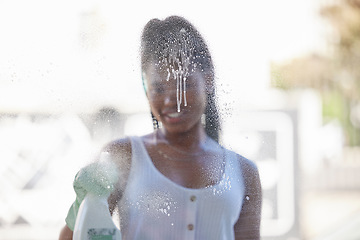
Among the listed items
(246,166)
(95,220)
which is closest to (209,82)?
(246,166)

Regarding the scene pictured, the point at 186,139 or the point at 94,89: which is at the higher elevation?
the point at 94,89

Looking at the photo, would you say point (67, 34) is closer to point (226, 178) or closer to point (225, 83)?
point (225, 83)

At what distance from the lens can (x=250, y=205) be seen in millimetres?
1177

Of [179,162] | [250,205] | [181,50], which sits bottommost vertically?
[250,205]

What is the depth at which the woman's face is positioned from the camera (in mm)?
1146

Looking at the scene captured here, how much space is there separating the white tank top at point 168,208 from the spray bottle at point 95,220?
0.03m

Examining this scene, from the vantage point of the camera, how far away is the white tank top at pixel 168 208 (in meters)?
1.12

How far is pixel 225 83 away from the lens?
3.84 feet

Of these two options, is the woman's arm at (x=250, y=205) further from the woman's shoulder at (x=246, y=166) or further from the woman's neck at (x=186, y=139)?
the woman's neck at (x=186, y=139)

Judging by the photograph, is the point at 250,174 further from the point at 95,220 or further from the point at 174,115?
the point at 95,220

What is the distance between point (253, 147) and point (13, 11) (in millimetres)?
594

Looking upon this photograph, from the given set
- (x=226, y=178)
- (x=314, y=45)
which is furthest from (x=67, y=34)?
(x=314, y=45)

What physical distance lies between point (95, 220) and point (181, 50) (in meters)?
0.40

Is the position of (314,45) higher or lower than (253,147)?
higher
